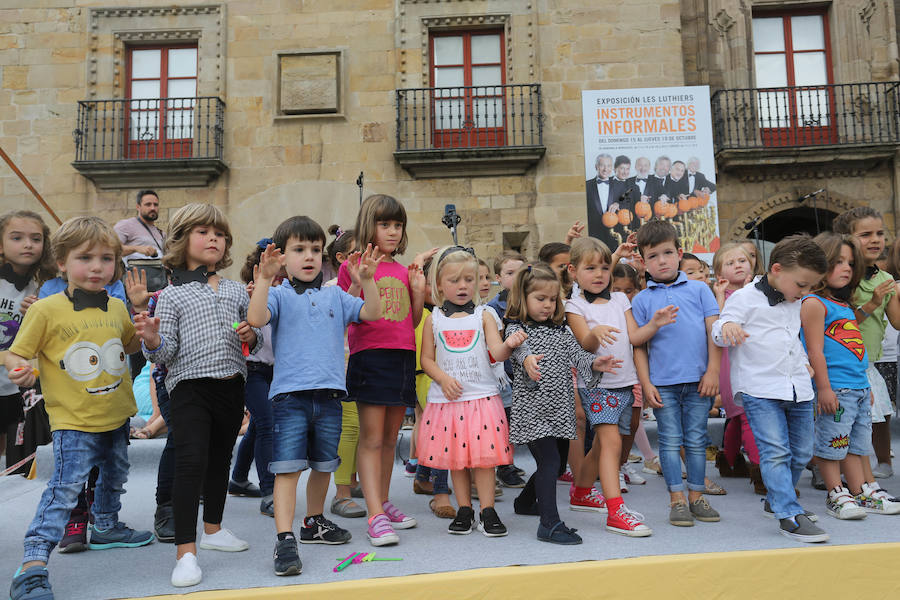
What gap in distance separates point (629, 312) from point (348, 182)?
23.6ft

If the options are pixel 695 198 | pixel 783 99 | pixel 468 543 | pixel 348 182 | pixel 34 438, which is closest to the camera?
pixel 468 543

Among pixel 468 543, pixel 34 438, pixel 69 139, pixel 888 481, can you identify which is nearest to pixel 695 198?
pixel 888 481

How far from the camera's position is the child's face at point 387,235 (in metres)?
3.50

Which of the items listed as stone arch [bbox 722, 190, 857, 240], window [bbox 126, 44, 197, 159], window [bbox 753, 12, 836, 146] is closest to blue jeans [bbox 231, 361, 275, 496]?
window [bbox 126, 44, 197, 159]

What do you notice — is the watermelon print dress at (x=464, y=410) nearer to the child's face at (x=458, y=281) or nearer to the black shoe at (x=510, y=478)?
the child's face at (x=458, y=281)

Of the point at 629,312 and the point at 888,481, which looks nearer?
the point at 629,312

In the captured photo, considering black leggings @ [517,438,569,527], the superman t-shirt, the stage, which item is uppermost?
the superman t-shirt

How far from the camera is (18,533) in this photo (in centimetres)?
341

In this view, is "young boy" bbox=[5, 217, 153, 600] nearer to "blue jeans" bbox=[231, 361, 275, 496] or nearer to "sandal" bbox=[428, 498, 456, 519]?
"blue jeans" bbox=[231, 361, 275, 496]

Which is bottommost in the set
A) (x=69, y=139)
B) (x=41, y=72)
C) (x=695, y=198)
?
(x=695, y=198)

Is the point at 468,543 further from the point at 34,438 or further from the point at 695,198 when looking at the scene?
the point at 695,198

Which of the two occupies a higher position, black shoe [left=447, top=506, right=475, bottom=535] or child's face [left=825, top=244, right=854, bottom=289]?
child's face [left=825, top=244, right=854, bottom=289]

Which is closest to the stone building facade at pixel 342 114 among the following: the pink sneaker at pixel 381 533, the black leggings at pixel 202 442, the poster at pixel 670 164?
the poster at pixel 670 164

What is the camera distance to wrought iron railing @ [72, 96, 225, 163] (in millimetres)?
10234
